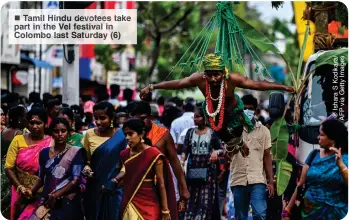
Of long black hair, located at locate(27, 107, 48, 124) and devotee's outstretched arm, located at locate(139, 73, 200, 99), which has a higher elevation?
devotee's outstretched arm, located at locate(139, 73, 200, 99)

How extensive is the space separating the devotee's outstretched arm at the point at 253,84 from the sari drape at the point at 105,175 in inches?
68.8

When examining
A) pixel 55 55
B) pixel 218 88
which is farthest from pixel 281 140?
pixel 55 55

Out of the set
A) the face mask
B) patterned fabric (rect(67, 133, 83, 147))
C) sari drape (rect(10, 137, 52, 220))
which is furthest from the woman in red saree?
the face mask

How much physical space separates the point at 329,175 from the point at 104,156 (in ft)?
11.1

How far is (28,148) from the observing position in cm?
1117

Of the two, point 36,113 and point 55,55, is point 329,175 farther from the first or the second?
point 55,55

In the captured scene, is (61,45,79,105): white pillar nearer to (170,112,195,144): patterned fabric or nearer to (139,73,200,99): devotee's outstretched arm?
(170,112,195,144): patterned fabric

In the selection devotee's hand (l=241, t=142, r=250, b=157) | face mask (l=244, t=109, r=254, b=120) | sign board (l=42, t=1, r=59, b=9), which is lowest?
devotee's hand (l=241, t=142, r=250, b=157)

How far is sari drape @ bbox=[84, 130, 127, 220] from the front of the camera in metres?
11.5

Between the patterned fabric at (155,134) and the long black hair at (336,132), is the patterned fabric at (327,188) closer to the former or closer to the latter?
the long black hair at (336,132)

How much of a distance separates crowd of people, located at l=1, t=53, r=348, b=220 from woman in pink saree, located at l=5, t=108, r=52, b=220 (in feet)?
0.04

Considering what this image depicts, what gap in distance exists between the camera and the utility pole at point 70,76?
17922 mm

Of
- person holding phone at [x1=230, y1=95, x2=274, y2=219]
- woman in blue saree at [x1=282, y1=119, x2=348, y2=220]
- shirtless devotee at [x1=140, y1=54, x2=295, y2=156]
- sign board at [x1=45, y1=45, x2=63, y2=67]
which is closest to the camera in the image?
woman in blue saree at [x1=282, y1=119, x2=348, y2=220]

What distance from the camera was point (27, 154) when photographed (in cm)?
1119
